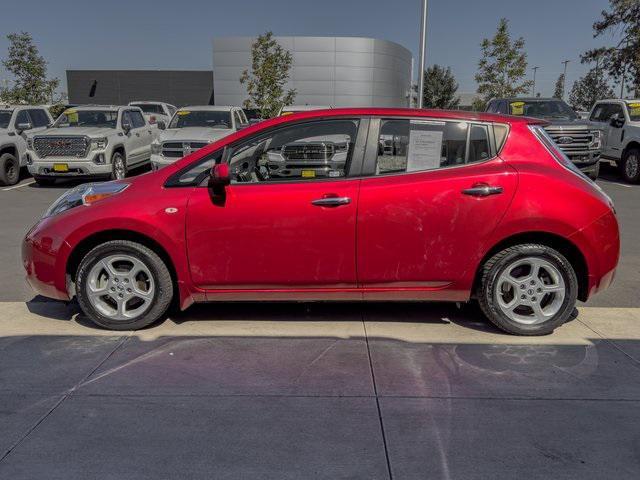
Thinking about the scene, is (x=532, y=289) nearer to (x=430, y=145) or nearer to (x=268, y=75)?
(x=430, y=145)

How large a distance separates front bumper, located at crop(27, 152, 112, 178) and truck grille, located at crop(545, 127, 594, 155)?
33.1 ft

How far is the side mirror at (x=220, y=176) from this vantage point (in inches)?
167

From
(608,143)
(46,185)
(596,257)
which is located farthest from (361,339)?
(608,143)

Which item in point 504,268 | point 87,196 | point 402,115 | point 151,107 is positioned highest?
point 151,107

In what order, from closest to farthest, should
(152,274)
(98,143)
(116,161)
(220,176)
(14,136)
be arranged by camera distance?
1. (220,176)
2. (152,274)
3. (98,143)
4. (116,161)
5. (14,136)

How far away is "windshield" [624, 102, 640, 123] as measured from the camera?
1458 centimetres

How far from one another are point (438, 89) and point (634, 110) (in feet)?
182

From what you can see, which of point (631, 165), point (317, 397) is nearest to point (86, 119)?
point (317, 397)

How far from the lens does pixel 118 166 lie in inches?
538

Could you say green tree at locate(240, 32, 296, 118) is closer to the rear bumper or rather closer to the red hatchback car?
the red hatchback car

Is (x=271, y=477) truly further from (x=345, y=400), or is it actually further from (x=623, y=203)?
(x=623, y=203)

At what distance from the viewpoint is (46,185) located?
13.9m

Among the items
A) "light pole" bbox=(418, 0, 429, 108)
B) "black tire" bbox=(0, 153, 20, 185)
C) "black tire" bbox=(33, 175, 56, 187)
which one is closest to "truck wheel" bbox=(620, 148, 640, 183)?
"light pole" bbox=(418, 0, 429, 108)

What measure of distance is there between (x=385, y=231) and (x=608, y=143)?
43.4 feet
